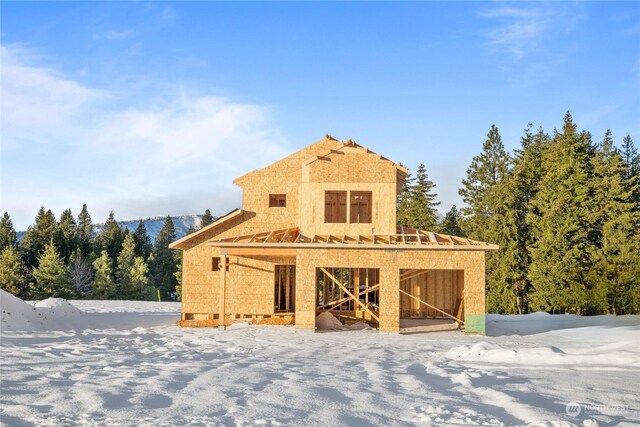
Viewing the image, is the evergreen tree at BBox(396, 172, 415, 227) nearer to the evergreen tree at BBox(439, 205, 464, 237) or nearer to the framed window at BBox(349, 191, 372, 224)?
the evergreen tree at BBox(439, 205, 464, 237)

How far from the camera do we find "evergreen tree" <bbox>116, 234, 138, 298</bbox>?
56781mm

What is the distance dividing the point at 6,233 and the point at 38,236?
346 cm

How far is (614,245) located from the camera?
33.2 m

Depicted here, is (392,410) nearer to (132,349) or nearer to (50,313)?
(132,349)

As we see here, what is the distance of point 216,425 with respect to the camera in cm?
620

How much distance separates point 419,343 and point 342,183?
7814 mm

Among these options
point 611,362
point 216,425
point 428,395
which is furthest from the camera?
point 611,362

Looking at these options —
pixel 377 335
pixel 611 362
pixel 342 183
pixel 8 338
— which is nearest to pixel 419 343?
pixel 377 335

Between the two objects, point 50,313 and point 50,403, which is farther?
point 50,313

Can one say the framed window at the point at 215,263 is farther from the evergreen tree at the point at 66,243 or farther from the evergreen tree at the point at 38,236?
the evergreen tree at the point at 38,236

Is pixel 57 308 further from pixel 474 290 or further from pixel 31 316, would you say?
pixel 474 290

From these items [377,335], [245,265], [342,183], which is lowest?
[377,335]

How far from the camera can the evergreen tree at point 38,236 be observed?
60.0 metres

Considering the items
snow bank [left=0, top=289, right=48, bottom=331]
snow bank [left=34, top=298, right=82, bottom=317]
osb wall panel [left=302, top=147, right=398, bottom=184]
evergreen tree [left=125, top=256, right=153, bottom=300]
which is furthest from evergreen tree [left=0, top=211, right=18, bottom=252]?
osb wall panel [left=302, top=147, right=398, bottom=184]
